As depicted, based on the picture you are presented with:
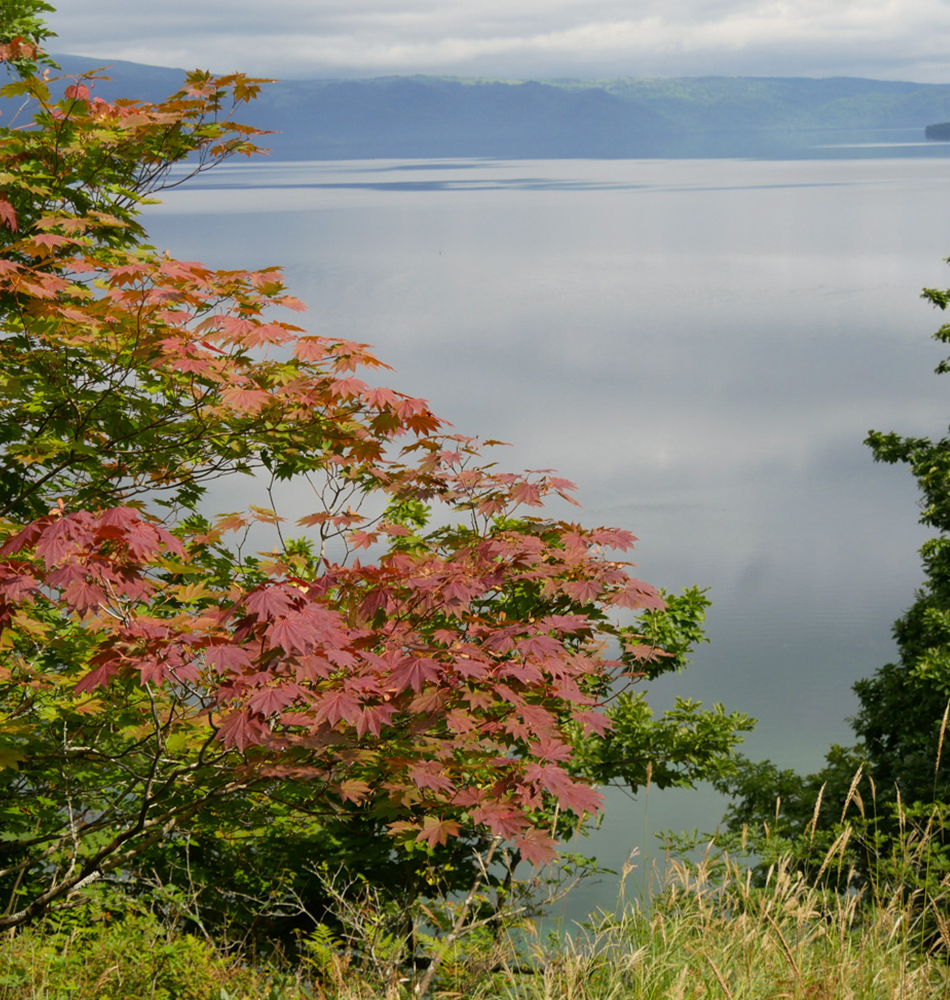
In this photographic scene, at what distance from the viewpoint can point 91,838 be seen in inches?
233

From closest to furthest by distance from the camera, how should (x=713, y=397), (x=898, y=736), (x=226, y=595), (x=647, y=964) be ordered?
(x=647, y=964) → (x=226, y=595) → (x=898, y=736) → (x=713, y=397)

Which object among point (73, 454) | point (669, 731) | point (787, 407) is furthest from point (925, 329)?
point (73, 454)

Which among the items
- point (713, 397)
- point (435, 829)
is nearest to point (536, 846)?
point (435, 829)

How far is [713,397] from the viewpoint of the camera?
55.7m

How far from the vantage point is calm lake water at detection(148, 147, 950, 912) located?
76.0ft

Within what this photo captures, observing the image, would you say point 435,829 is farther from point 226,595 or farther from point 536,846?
point 226,595

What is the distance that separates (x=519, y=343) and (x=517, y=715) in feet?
201

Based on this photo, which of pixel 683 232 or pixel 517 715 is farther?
pixel 683 232

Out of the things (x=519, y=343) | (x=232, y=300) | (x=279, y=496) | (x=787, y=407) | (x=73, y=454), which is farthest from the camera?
(x=519, y=343)

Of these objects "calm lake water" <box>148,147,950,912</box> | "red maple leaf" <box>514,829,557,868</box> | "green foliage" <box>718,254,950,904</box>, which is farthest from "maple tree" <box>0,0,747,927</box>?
"green foliage" <box>718,254,950,904</box>

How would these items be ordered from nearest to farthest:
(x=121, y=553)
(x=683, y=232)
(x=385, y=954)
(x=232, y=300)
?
(x=121, y=553), (x=385, y=954), (x=232, y=300), (x=683, y=232)

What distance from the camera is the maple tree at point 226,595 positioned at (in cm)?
304

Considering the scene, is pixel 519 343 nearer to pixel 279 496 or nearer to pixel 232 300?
pixel 279 496

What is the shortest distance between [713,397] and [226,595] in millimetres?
53800
